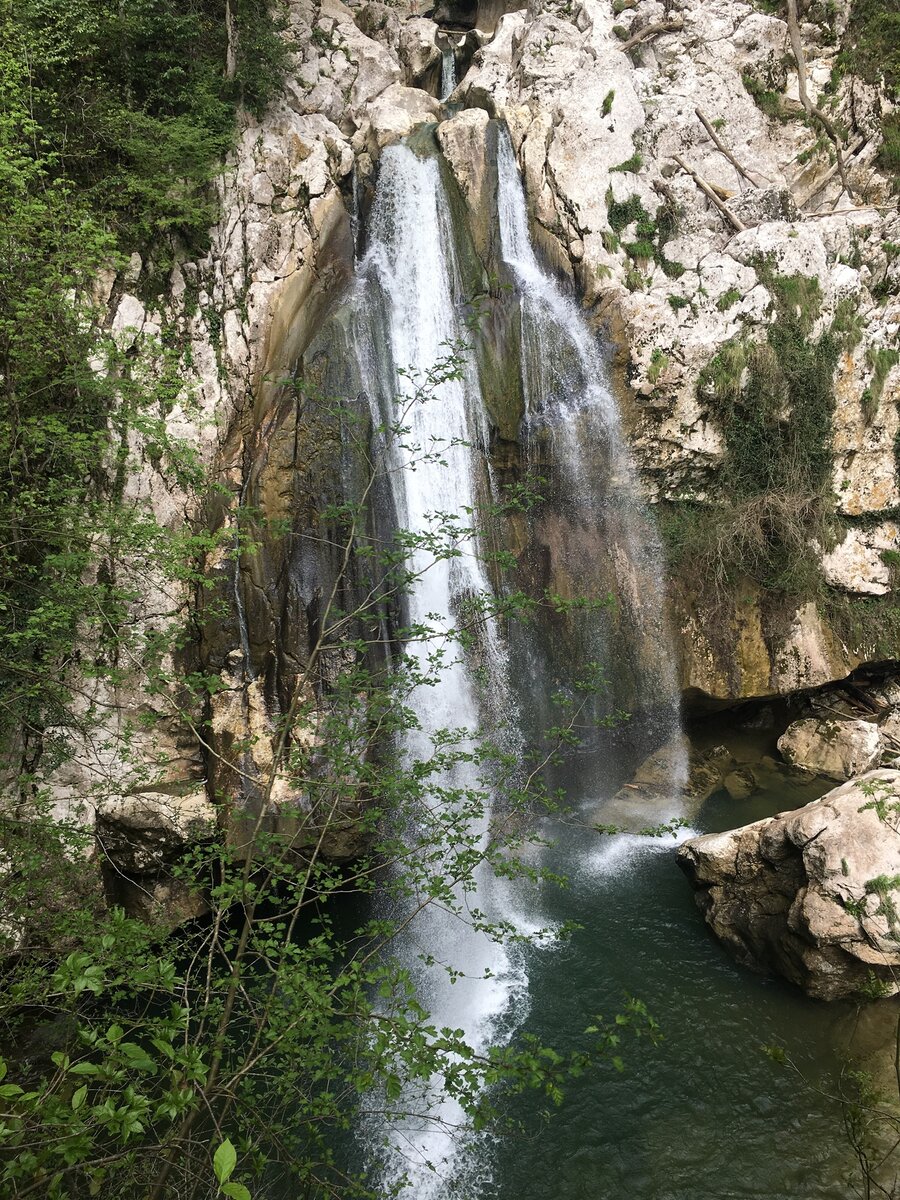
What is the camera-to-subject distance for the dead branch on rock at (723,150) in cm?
1393

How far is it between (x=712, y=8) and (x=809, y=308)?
8840 millimetres

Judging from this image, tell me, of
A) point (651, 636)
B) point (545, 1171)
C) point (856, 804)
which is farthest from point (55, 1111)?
point (651, 636)

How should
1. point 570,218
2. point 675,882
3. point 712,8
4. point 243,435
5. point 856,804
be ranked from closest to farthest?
1. point 856,804
2. point 675,882
3. point 243,435
4. point 570,218
5. point 712,8

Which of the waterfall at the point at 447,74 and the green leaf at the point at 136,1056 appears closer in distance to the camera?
the green leaf at the point at 136,1056

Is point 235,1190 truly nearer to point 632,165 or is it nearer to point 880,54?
point 632,165

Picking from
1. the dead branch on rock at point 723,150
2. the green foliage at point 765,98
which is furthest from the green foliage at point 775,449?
the green foliage at point 765,98

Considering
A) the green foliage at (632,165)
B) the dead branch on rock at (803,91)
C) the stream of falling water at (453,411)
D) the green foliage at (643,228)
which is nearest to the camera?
the stream of falling water at (453,411)

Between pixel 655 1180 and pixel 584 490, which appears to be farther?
pixel 584 490

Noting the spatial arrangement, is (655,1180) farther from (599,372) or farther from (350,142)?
(350,142)

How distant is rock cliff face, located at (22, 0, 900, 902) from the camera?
31.4 ft

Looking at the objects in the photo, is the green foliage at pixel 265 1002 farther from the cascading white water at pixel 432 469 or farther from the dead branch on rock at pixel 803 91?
the dead branch on rock at pixel 803 91

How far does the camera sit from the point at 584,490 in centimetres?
1173

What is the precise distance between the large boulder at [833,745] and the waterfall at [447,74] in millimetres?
15873

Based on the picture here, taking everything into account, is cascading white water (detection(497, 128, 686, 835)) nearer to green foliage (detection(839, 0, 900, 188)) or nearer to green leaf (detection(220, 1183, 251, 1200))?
green foliage (detection(839, 0, 900, 188))
